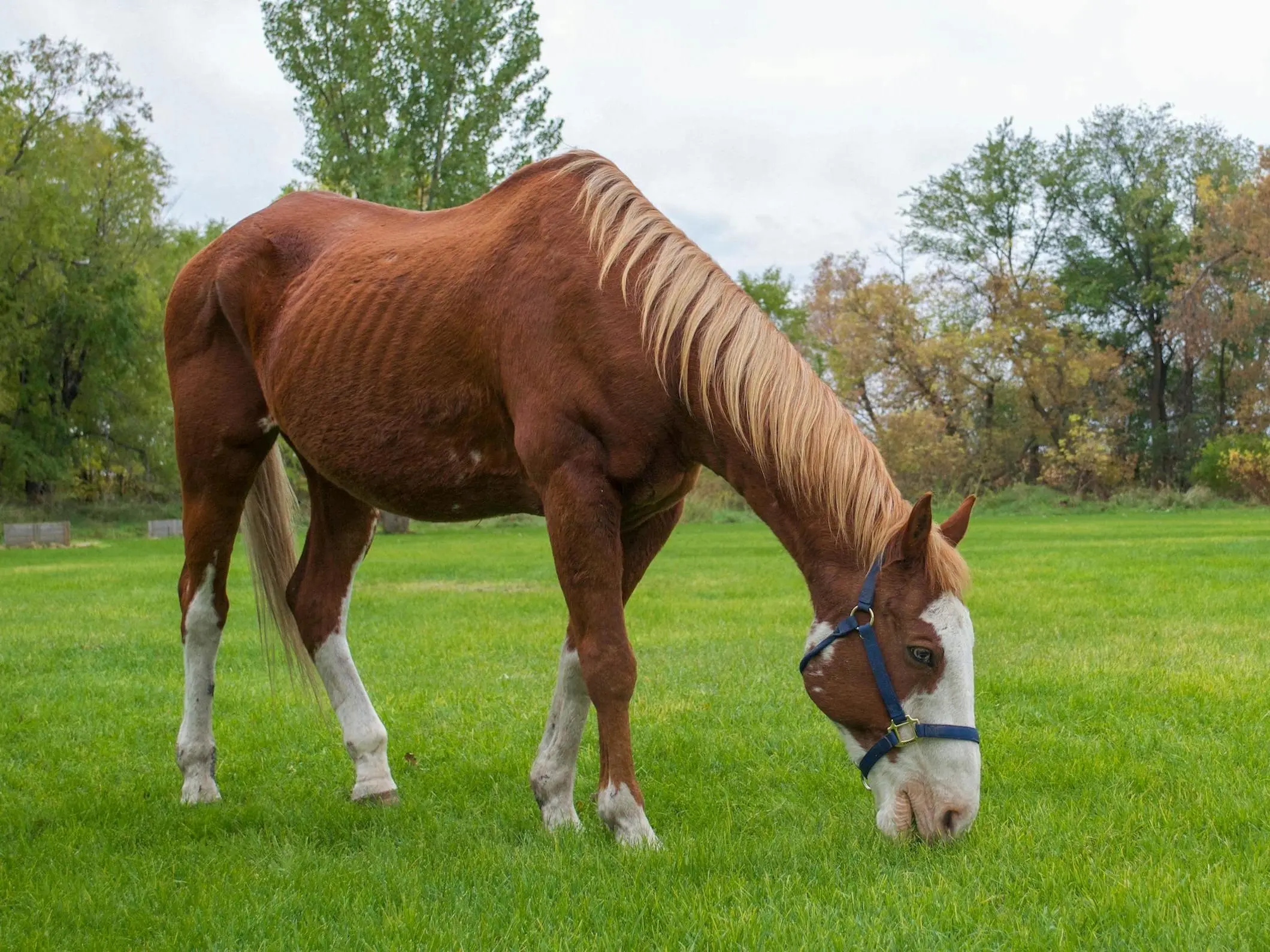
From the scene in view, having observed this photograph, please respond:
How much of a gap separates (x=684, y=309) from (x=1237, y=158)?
4780 centimetres

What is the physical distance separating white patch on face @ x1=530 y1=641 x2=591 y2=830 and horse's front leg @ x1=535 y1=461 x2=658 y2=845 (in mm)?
354

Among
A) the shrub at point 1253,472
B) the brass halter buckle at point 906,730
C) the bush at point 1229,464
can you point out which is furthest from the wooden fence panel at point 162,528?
the shrub at point 1253,472

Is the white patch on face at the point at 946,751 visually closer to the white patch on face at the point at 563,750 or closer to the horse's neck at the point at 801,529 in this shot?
the horse's neck at the point at 801,529

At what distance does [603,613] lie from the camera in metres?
3.06

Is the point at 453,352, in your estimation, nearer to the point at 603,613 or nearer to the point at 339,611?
the point at 603,613

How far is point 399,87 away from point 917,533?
2613 centimetres

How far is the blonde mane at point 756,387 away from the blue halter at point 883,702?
0.12m

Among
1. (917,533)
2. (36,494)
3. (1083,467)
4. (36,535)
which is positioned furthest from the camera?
(1083,467)

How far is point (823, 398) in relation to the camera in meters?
3.10

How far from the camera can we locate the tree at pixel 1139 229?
41.6m

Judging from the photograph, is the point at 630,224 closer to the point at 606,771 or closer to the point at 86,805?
the point at 606,771

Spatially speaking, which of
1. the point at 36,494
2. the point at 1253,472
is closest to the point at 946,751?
the point at 1253,472

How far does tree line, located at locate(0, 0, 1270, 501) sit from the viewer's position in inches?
1032

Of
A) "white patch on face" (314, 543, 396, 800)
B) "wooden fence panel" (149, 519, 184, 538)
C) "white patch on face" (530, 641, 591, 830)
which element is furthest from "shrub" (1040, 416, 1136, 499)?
"white patch on face" (530, 641, 591, 830)
